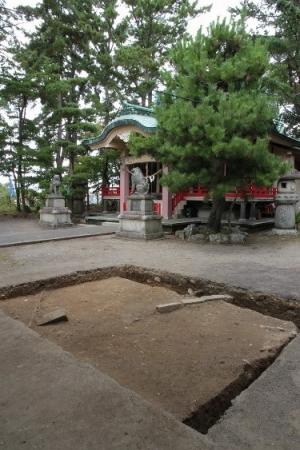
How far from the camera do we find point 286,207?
35.2ft

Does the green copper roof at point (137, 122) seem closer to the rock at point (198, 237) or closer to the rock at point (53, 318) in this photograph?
the rock at point (198, 237)

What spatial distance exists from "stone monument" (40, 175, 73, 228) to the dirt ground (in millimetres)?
8237

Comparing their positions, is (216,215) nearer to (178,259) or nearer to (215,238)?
(215,238)

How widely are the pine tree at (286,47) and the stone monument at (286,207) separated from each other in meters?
5.58

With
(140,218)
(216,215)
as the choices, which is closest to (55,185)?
(140,218)

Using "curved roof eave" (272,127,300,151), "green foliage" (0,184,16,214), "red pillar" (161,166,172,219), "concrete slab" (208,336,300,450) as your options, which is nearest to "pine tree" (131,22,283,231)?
"curved roof eave" (272,127,300,151)

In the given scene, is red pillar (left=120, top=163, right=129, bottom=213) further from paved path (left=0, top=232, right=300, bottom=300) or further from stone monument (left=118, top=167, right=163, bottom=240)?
paved path (left=0, top=232, right=300, bottom=300)

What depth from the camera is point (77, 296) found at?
182 inches

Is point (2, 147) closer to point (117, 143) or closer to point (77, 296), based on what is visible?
point (117, 143)

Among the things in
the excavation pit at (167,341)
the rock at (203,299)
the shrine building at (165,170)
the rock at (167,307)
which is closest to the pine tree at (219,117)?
the shrine building at (165,170)

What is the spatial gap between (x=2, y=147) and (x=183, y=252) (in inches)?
489

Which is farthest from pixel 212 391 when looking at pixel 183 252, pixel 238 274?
pixel 183 252

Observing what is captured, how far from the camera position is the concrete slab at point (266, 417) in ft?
5.80

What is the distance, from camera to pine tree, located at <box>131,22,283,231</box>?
308 inches
